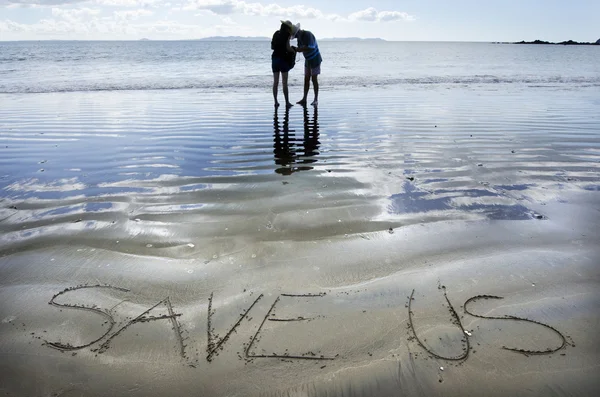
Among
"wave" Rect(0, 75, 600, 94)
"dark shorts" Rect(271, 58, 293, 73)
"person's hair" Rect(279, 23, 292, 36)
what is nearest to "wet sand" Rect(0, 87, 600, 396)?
"dark shorts" Rect(271, 58, 293, 73)

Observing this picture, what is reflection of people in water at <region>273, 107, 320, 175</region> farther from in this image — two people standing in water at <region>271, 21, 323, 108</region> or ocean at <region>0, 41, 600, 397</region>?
two people standing in water at <region>271, 21, 323, 108</region>

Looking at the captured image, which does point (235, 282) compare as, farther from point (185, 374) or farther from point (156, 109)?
point (156, 109)

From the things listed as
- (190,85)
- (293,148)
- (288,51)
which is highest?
(288,51)

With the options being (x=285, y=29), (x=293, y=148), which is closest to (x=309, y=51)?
(x=285, y=29)

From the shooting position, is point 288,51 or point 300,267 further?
point 288,51

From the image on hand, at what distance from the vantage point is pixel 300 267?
3160 mm

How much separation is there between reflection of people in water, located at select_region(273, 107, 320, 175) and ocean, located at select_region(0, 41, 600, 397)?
63mm

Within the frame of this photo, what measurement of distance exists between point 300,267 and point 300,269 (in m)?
0.03

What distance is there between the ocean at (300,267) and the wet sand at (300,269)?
0.6 inches

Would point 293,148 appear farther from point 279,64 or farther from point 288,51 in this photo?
point 288,51

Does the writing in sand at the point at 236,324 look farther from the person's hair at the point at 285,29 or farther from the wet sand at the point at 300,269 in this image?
the person's hair at the point at 285,29

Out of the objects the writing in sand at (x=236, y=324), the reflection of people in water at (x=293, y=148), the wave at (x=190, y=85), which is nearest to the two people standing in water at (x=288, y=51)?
the reflection of people in water at (x=293, y=148)

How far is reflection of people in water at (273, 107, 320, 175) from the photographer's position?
5707mm

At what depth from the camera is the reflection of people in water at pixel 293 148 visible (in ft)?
18.7
